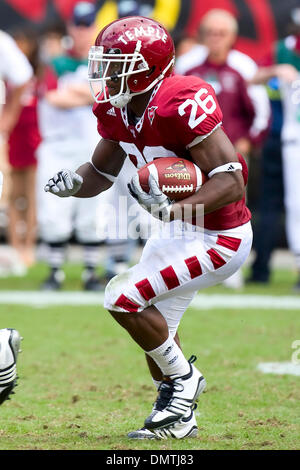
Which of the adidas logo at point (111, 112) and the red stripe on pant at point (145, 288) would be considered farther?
the adidas logo at point (111, 112)

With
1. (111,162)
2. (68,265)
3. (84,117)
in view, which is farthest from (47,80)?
(111,162)

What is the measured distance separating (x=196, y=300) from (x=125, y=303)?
138 inches

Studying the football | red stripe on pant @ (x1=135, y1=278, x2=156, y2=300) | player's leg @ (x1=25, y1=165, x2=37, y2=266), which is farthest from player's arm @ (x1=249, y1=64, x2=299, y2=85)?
red stripe on pant @ (x1=135, y1=278, x2=156, y2=300)

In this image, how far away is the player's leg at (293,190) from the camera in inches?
282

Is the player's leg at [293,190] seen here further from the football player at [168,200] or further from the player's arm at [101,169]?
the football player at [168,200]

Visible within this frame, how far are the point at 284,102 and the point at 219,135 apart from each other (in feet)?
13.1

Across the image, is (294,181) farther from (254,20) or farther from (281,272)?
(254,20)

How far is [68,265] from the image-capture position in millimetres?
9266

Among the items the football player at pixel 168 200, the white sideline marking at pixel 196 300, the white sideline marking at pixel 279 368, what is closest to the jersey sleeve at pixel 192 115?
the football player at pixel 168 200

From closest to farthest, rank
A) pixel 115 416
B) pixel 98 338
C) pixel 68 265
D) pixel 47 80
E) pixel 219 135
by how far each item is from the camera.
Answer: pixel 219 135 → pixel 115 416 → pixel 98 338 → pixel 47 80 → pixel 68 265

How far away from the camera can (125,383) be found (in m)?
4.47

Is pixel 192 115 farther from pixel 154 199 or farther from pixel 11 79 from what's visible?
pixel 11 79

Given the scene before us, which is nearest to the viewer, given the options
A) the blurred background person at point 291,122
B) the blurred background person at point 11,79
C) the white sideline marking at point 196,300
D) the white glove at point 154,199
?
the white glove at point 154,199

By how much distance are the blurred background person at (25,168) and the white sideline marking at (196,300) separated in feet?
5.95
